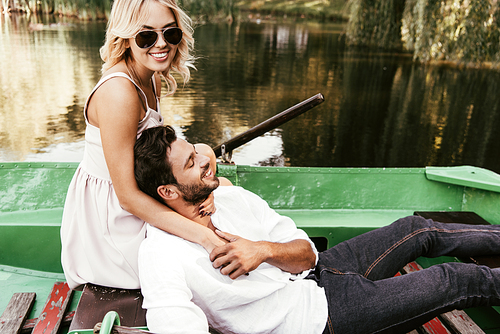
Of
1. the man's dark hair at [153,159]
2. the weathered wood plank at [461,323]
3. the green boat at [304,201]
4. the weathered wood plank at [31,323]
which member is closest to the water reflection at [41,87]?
the green boat at [304,201]

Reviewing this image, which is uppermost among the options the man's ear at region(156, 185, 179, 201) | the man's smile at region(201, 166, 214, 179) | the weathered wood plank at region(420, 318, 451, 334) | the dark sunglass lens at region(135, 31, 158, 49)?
the dark sunglass lens at region(135, 31, 158, 49)

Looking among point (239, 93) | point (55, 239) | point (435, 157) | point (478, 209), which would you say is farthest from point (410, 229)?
point (239, 93)

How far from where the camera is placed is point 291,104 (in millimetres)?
8883

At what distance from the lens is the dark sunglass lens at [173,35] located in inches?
61.9

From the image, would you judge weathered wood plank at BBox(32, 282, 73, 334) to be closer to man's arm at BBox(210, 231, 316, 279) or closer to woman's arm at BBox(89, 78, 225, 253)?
woman's arm at BBox(89, 78, 225, 253)

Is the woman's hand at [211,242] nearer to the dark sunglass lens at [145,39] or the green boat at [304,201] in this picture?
the dark sunglass lens at [145,39]

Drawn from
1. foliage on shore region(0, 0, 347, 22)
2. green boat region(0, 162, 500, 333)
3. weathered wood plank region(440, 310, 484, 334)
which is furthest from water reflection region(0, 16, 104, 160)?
weathered wood plank region(440, 310, 484, 334)

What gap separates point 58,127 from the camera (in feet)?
22.6

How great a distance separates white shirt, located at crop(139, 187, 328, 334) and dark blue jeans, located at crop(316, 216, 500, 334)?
0.32 feet

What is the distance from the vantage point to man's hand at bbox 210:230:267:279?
4.37 feet

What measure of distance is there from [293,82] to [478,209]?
345 inches

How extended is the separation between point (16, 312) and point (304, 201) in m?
1.66

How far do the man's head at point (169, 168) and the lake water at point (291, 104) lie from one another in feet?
14.4

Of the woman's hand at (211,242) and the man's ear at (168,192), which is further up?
the man's ear at (168,192)
